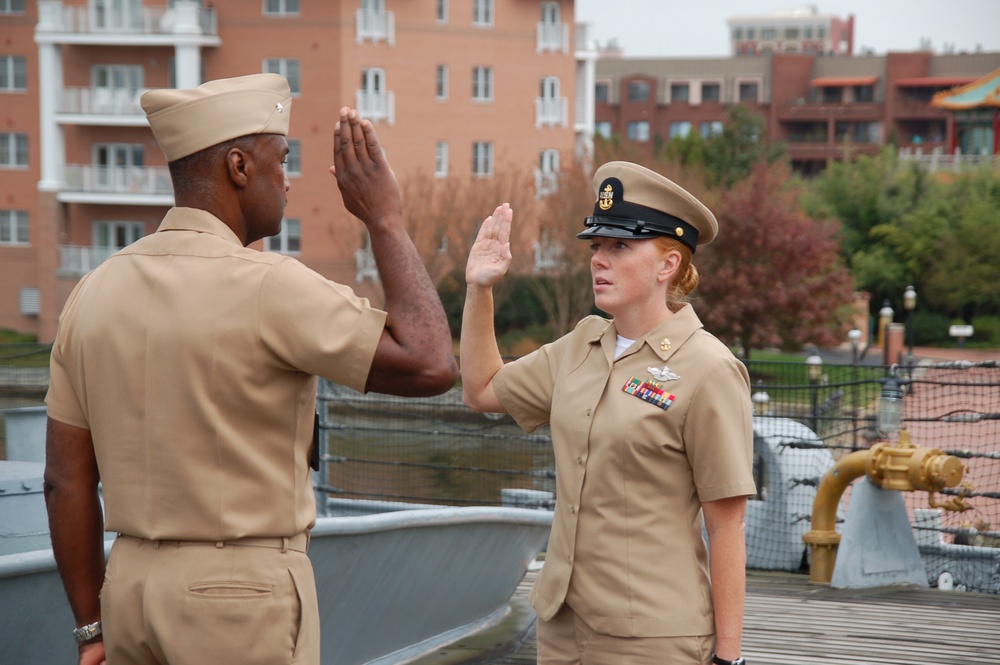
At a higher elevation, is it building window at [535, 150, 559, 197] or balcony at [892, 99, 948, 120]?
balcony at [892, 99, 948, 120]

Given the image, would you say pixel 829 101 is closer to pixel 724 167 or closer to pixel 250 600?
pixel 724 167

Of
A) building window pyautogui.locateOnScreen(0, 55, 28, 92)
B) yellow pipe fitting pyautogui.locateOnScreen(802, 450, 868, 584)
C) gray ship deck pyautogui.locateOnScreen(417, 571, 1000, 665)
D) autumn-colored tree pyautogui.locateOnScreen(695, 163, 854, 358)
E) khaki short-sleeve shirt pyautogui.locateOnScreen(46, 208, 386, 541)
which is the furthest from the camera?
building window pyautogui.locateOnScreen(0, 55, 28, 92)

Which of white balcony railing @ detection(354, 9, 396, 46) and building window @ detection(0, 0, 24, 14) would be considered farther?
building window @ detection(0, 0, 24, 14)

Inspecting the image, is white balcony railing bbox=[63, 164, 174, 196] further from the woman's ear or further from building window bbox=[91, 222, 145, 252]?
the woman's ear

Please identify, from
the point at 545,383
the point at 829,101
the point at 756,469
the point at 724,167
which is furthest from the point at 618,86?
the point at 545,383

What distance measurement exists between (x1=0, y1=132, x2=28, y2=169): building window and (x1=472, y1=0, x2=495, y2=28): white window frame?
14.2m

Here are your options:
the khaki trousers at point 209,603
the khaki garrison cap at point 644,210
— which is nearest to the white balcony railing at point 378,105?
the khaki garrison cap at point 644,210

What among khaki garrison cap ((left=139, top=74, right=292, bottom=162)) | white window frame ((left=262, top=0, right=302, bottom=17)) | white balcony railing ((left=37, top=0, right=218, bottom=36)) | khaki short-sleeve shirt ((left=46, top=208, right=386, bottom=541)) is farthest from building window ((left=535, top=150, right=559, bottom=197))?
khaki short-sleeve shirt ((left=46, top=208, right=386, bottom=541))

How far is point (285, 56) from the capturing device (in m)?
37.9

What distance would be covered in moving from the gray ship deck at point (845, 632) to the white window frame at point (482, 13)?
35671 millimetres

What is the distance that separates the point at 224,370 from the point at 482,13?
40.0 m

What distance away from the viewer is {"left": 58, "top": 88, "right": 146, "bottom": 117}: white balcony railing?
3797 centimetres

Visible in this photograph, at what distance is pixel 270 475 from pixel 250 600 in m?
0.23

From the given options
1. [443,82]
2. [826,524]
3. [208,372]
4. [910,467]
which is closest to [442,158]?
[443,82]
